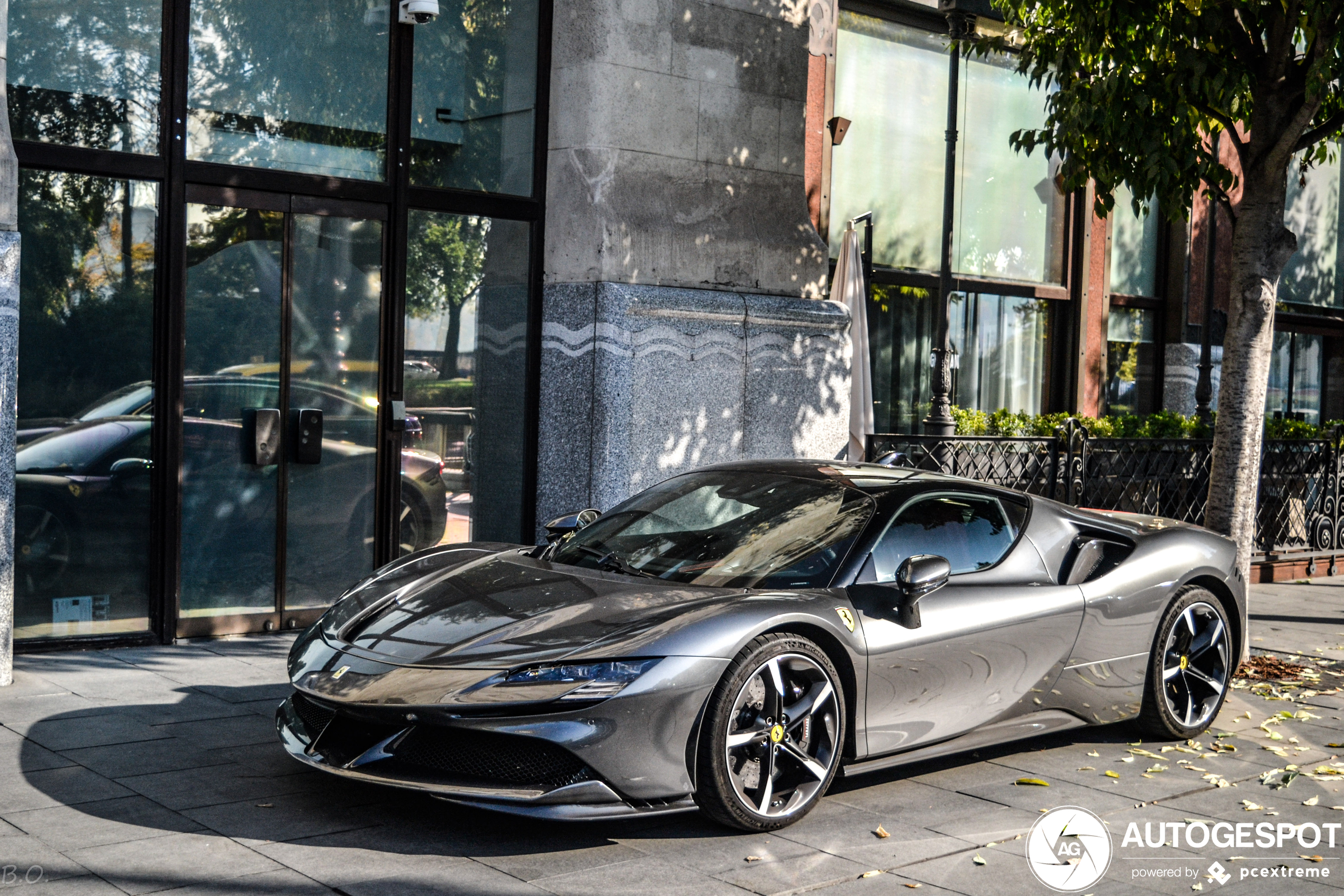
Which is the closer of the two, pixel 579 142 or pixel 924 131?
pixel 579 142

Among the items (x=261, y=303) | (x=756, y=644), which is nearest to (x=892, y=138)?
(x=261, y=303)

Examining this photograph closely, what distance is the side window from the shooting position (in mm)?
5570

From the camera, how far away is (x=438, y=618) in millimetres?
5078

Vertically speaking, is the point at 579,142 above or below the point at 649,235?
above

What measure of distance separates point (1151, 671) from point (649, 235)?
16.4 ft

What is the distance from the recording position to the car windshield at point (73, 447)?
305 inches

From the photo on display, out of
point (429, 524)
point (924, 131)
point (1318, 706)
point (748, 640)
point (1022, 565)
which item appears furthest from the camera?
point (924, 131)

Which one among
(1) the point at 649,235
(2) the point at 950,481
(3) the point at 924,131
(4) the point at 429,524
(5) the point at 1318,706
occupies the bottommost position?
(5) the point at 1318,706

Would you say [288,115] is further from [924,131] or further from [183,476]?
[924,131]

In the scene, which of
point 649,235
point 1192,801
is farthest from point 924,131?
point 1192,801

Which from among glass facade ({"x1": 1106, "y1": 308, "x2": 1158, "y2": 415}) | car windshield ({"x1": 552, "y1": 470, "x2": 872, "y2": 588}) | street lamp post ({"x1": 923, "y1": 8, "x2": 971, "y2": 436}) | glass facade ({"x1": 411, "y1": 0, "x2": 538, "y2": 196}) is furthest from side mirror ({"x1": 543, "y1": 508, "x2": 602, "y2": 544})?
glass facade ({"x1": 1106, "y1": 308, "x2": 1158, "y2": 415})

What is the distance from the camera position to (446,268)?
946 centimetres

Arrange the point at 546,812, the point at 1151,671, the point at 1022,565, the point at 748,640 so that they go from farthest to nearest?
A: the point at 1151,671 < the point at 1022,565 < the point at 748,640 < the point at 546,812

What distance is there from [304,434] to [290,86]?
7.31 ft
